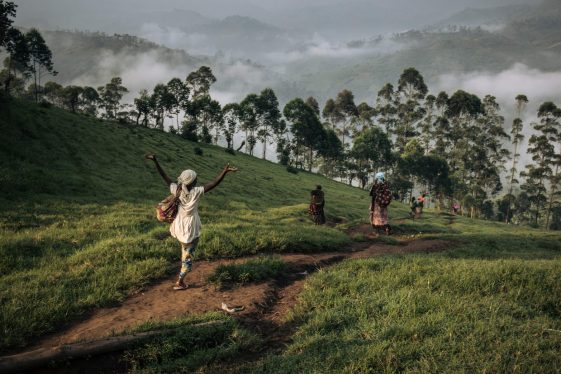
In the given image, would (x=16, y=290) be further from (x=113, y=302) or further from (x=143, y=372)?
(x=143, y=372)

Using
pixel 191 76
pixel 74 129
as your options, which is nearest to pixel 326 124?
pixel 191 76

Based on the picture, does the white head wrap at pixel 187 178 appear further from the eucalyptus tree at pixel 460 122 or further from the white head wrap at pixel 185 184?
the eucalyptus tree at pixel 460 122

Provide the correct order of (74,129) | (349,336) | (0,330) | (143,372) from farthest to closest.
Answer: (74,129), (0,330), (349,336), (143,372)

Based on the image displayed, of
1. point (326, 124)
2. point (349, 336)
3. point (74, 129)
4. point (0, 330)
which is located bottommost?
point (0, 330)

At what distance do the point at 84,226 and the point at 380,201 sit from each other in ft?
41.1

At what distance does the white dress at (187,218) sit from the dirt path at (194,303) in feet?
3.70

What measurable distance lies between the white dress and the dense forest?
→ 62.1m

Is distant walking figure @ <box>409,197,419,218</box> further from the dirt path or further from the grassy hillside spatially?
the dirt path

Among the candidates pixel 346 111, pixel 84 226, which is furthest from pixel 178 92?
pixel 84 226

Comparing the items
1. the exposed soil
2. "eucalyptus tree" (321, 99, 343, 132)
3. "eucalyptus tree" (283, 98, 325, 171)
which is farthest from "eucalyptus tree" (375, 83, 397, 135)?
the exposed soil

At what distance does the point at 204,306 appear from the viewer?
7.36 metres

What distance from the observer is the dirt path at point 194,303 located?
634cm

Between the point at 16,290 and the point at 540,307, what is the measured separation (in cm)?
998

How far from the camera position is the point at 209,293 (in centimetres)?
806
